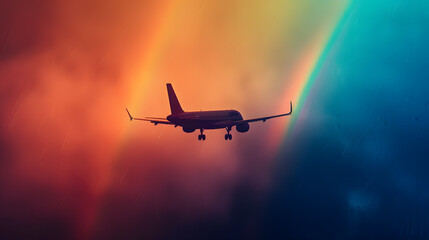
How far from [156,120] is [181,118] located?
674 centimetres

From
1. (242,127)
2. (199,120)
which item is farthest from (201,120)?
(242,127)

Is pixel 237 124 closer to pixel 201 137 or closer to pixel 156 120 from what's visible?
pixel 201 137

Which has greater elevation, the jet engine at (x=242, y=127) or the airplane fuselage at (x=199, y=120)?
the airplane fuselage at (x=199, y=120)

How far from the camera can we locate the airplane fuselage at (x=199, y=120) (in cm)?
10712

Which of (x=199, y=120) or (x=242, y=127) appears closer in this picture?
(x=199, y=120)

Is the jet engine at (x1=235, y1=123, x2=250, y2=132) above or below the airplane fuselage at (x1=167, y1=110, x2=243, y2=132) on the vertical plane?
below

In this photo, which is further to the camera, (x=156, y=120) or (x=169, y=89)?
(x=169, y=89)

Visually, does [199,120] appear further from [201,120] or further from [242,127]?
[242,127]

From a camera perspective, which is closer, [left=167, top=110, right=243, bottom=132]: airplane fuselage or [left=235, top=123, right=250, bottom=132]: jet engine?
[left=167, top=110, right=243, bottom=132]: airplane fuselage

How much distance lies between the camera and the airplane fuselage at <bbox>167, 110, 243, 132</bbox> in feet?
351

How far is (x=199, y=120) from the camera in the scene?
354 ft

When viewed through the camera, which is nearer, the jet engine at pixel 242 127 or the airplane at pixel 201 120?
the airplane at pixel 201 120

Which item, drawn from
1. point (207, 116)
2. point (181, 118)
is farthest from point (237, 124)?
point (181, 118)

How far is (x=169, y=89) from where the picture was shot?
11969cm
